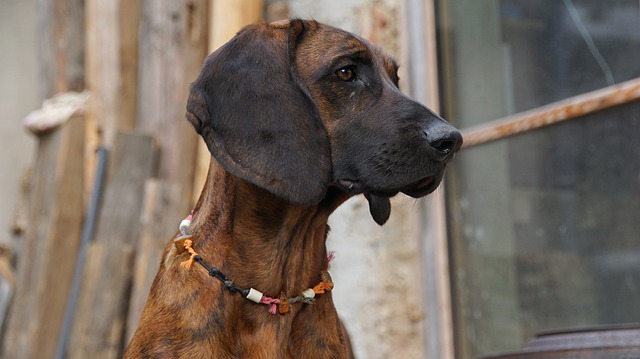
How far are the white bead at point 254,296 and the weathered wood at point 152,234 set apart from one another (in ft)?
8.65

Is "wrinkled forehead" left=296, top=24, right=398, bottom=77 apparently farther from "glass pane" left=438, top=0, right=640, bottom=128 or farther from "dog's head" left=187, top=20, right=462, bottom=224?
"glass pane" left=438, top=0, right=640, bottom=128

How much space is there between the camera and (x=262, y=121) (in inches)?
115

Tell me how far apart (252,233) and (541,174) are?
2.13 metres

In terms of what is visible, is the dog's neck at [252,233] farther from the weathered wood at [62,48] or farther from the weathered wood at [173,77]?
the weathered wood at [62,48]

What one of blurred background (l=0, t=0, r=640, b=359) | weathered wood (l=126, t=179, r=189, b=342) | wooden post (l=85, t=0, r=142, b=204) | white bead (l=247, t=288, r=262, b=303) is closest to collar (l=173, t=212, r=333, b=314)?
white bead (l=247, t=288, r=262, b=303)

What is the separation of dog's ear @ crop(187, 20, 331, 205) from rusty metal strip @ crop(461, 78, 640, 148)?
6.07 ft

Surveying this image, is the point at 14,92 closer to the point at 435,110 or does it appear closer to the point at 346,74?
the point at 435,110

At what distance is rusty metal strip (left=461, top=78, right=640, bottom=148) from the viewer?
171 inches

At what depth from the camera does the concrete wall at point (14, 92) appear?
8.63 meters

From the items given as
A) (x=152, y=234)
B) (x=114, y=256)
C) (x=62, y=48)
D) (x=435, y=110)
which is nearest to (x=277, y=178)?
(x=435, y=110)

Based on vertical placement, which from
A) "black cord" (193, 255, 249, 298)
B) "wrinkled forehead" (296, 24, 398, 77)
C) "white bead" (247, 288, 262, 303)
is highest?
"wrinkled forehead" (296, 24, 398, 77)

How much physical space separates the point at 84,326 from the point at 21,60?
3892 mm

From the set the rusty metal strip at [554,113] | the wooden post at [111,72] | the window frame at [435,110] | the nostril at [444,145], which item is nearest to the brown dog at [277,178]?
the nostril at [444,145]

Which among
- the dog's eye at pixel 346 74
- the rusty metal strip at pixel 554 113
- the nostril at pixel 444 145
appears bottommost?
the rusty metal strip at pixel 554 113
